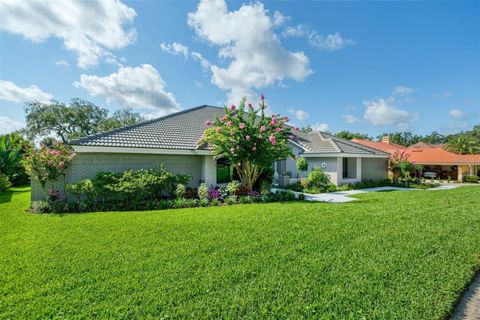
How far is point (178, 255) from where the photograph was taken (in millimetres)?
5098

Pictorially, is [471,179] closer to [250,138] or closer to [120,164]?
[250,138]

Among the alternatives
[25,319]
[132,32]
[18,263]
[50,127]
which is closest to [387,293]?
[25,319]

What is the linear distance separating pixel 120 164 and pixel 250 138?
7323 millimetres

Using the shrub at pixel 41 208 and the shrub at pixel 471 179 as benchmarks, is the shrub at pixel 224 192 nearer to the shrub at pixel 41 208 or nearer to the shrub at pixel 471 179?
the shrub at pixel 41 208

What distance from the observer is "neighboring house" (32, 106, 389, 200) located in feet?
37.4

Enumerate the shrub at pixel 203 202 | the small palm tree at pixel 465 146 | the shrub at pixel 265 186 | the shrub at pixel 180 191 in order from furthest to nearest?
1. the small palm tree at pixel 465 146
2. the shrub at pixel 265 186
3. the shrub at pixel 180 191
4. the shrub at pixel 203 202

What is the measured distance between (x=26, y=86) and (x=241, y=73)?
18634 millimetres

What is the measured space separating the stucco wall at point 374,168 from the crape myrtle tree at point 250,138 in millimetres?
13111

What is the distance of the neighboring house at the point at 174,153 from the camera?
37.4 ft

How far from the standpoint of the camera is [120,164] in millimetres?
12070

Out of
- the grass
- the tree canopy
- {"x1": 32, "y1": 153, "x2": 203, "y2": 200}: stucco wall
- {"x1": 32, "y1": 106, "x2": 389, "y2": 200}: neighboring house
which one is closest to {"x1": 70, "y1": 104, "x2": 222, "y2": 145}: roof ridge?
{"x1": 32, "y1": 106, "x2": 389, "y2": 200}: neighboring house

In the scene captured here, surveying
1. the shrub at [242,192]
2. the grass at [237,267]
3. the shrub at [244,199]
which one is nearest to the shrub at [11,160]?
the grass at [237,267]

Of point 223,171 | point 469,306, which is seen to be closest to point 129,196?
point 223,171

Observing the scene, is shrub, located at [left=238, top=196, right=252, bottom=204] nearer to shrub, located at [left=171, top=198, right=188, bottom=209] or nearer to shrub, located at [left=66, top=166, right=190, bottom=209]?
shrub, located at [left=171, top=198, right=188, bottom=209]
